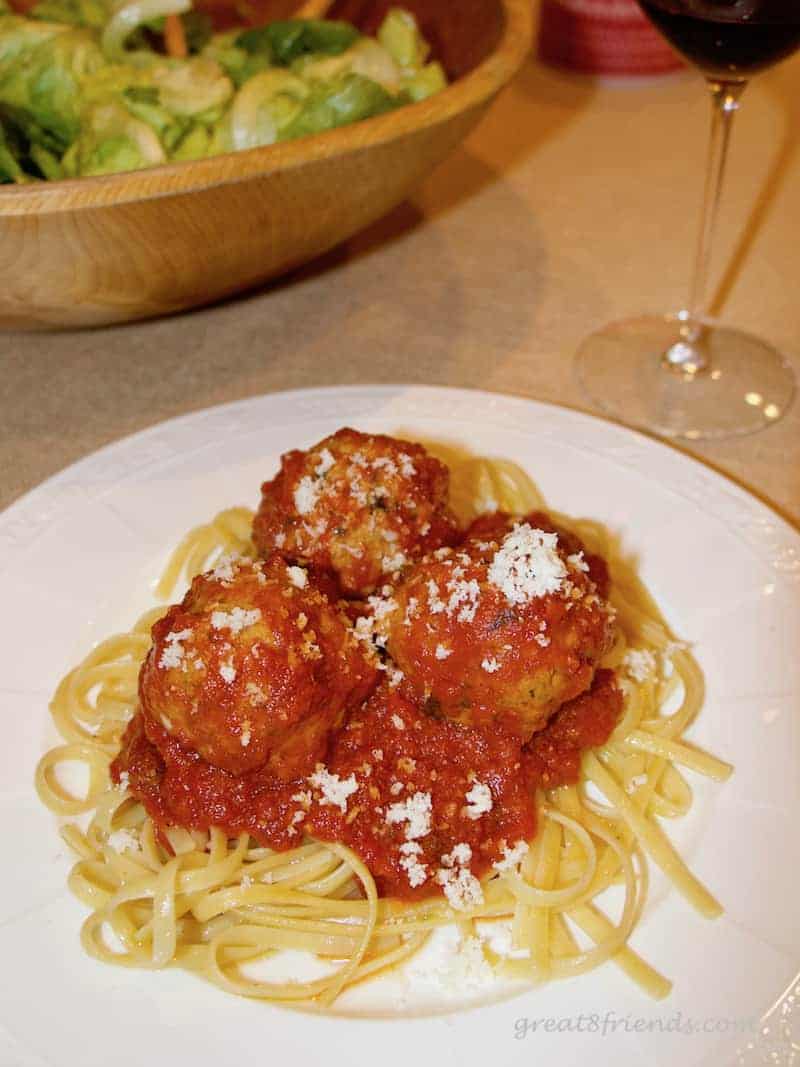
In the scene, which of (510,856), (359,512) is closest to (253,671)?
(359,512)

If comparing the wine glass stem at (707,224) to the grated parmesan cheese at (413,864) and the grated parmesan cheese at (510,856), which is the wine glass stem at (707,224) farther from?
the grated parmesan cheese at (413,864)

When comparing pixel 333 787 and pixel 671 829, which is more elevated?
pixel 333 787

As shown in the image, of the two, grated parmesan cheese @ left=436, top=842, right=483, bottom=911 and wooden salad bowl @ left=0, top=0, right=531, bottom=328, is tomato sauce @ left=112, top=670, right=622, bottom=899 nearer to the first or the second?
grated parmesan cheese @ left=436, top=842, right=483, bottom=911

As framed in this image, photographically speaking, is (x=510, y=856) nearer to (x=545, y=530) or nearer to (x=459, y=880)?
(x=459, y=880)

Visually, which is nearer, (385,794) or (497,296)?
(385,794)

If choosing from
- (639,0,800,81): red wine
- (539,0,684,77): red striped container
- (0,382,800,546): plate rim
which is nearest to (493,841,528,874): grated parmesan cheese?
(0,382,800,546): plate rim

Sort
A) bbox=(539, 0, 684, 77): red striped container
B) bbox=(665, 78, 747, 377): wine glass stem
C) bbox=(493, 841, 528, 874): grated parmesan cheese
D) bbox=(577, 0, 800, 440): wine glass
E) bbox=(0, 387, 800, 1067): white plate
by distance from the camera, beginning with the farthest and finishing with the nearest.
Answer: bbox=(539, 0, 684, 77): red striped container, bbox=(665, 78, 747, 377): wine glass stem, bbox=(577, 0, 800, 440): wine glass, bbox=(493, 841, 528, 874): grated parmesan cheese, bbox=(0, 387, 800, 1067): white plate

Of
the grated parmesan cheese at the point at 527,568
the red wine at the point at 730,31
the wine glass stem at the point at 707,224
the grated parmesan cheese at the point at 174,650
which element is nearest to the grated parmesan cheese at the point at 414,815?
the grated parmesan cheese at the point at 527,568
